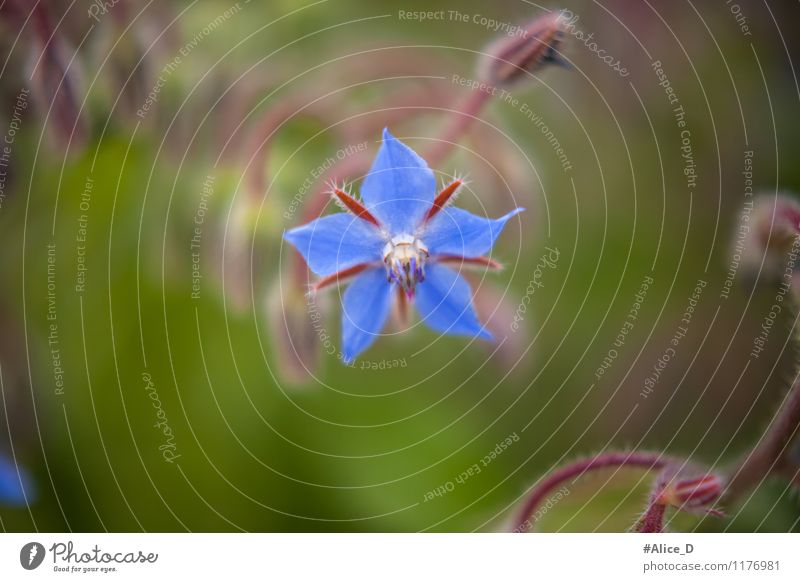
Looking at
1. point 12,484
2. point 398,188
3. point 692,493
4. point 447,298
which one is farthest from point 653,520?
point 12,484

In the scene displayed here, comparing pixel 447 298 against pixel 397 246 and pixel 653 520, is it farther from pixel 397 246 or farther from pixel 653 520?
Result: pixel 653 520

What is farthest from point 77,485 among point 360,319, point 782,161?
point 782,161

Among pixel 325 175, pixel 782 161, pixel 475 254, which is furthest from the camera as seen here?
pixel 782 161

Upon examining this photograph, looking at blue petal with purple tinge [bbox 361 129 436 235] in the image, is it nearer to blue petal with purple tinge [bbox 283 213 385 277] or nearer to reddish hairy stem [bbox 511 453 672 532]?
blue petal with purple tinge [bbox 283 213 385 277]

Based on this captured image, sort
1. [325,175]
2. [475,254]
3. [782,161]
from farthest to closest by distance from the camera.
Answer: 1. [782,161]
2. [325,175]
3. [475,254]

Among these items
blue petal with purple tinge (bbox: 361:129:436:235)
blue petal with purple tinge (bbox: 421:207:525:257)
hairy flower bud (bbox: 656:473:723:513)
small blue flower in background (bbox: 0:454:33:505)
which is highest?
blue petal with purple tinge (bbox: 361:129:436:235)

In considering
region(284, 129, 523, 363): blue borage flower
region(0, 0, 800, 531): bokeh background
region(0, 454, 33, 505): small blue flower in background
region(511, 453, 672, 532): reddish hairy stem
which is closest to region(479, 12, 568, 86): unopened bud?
region(0, 0, 800, 531): bokeh background
